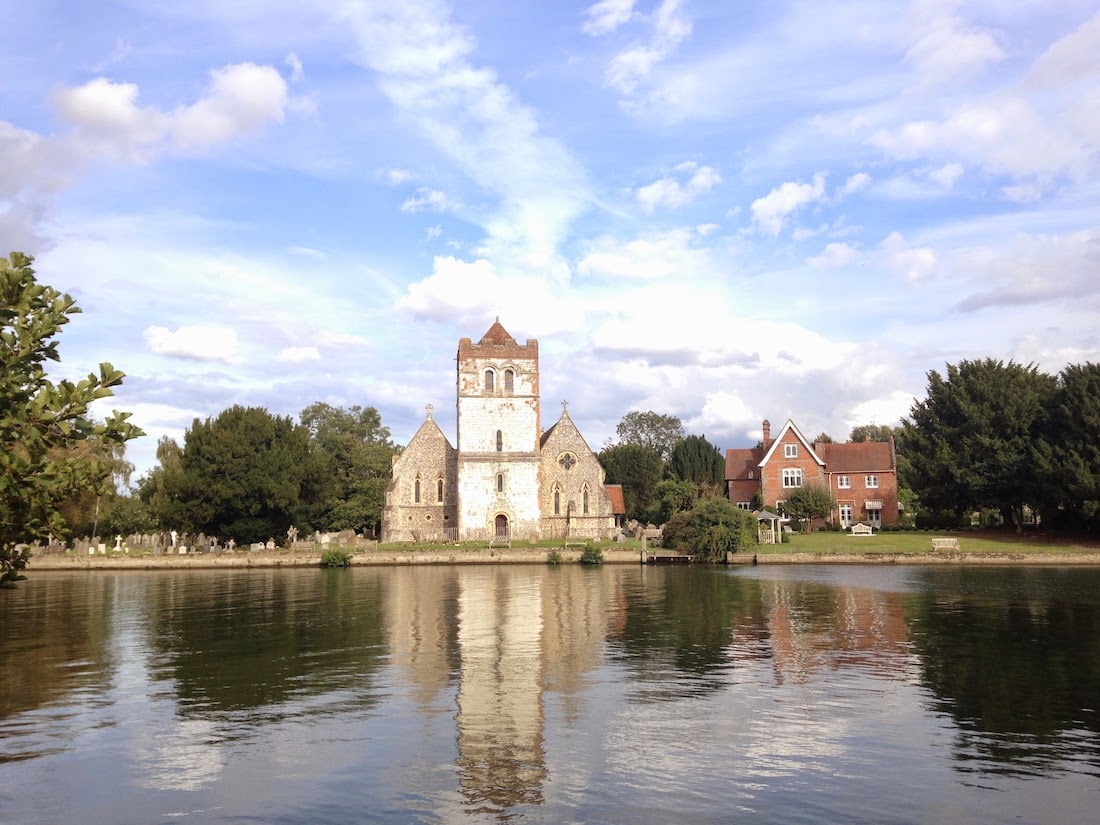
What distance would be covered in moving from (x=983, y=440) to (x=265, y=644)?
5064 cm

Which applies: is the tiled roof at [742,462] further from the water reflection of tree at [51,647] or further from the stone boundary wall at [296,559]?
the water reflection of tree at [51,647]

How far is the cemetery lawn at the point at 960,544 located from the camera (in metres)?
51.2

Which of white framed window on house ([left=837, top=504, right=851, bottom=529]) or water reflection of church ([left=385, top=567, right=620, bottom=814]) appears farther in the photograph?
white framed window on house ([left=837, top=504, right=851, bottom=529])

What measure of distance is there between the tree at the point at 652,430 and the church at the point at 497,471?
4379cm

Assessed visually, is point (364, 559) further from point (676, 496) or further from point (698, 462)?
point (698, 462)

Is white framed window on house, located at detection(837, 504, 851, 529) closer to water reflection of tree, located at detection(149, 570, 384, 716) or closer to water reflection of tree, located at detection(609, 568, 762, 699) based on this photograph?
water reflection of tree, located at detection(609, 568, 762, 699)

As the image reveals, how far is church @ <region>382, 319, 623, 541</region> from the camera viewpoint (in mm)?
64625

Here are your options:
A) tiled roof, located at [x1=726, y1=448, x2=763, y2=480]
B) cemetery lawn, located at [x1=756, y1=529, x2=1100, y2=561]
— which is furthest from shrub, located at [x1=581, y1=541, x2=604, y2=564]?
tiled roof, located at [x1=726, y1=448, x2=763, y2=480]

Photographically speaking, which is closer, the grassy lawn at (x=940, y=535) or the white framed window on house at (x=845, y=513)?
the grassy lawn at (x=940, y=535)

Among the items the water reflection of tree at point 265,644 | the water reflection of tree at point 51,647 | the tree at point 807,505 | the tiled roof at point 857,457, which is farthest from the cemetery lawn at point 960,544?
the water reflection of tree at point 51,647

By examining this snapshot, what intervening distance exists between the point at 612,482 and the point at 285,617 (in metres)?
65.2

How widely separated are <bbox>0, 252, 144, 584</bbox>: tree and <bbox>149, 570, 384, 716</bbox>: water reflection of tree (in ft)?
28.9

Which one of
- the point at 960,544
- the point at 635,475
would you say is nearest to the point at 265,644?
the point at 960,544

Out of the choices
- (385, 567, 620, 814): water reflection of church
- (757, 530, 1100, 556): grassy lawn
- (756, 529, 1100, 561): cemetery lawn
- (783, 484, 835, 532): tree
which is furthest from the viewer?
(783, 484, 835, 532): tree
